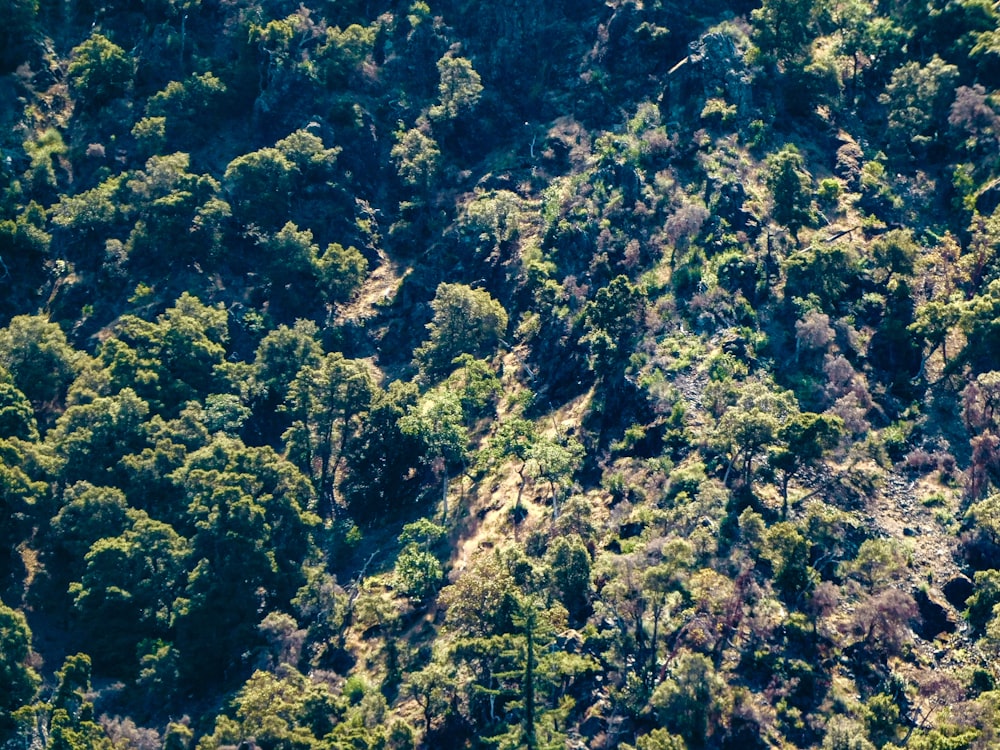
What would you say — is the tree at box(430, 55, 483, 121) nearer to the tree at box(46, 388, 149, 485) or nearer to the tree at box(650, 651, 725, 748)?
the tree at box(46, 388, 149, 485)

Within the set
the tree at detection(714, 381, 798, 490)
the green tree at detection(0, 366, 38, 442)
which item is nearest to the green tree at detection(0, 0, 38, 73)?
the green tree at detection(0, 366, 38, 442)

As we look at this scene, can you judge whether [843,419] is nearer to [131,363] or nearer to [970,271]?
[970,271]

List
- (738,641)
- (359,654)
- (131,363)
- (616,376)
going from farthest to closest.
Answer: (131,363) < (616,376) < (359,654) < (738,641)

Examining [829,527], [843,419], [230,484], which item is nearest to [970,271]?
[843,419]

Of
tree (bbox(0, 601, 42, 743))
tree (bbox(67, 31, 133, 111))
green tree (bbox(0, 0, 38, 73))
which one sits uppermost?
green tree (bbox(0, 0, 38, 73))

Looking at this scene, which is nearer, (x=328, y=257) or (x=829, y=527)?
(x=829, y=527)

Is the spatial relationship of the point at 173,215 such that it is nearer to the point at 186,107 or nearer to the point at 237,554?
the point at 186,107
